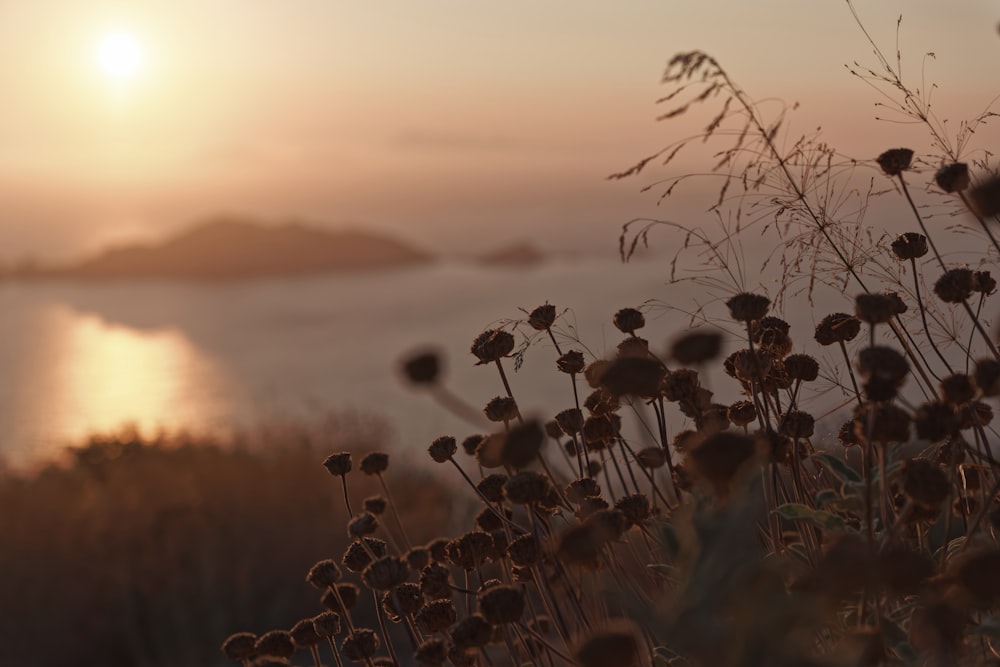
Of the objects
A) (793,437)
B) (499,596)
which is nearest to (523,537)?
(499,596)

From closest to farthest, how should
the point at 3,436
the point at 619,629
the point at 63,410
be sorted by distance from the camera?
the point at 619,629 < the point at 3,436 < the point at 63,410

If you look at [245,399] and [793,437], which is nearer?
[793,437]

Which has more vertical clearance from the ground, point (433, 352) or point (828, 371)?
point (433, 352)

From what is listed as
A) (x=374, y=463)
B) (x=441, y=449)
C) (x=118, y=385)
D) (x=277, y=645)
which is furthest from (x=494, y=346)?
(x=118, y=385)

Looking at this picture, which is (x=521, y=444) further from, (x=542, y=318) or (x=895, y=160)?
(x=895, y=160)

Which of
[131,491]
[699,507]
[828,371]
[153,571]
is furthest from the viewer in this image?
[131,491]

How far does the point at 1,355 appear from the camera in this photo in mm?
17234

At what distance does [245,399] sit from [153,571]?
7.71m

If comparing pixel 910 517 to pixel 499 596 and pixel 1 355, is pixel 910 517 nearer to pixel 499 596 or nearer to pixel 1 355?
pixel 499 596

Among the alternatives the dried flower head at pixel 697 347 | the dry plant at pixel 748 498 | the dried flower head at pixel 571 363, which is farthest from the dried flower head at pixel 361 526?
the dried flower head at pixel 697 347

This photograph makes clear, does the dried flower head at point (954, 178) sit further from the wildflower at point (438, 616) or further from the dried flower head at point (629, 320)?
the wildflower at point (438, 616)

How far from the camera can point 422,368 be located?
143 cm

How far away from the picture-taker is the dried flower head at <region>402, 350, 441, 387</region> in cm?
143

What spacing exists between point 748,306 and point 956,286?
31 centimetres
